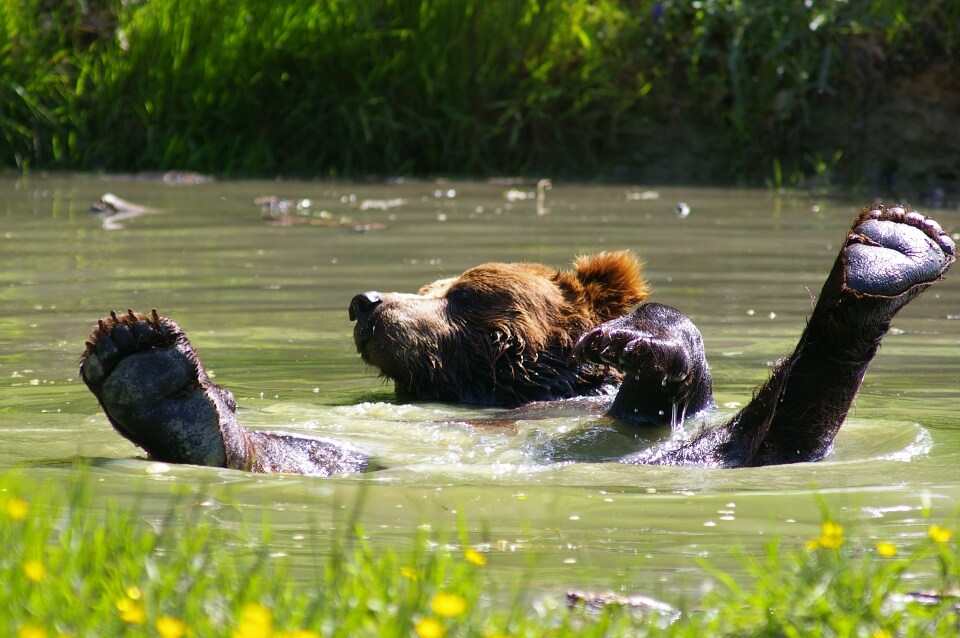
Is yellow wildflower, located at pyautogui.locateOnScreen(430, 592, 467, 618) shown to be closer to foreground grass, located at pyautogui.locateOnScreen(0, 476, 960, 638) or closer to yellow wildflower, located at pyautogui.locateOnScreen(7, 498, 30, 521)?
foreground grass, located at pyautogui.locateOnScreen(0, 476, 960, 638)

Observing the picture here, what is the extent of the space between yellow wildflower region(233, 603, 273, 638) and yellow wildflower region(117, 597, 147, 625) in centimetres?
18

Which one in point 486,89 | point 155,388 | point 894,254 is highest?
point 486,89

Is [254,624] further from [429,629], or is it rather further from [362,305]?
[362,305]

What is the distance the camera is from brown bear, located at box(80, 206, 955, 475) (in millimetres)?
4605

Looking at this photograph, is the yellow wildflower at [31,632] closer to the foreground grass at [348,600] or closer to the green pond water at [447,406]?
the foreground grass at [348,600]

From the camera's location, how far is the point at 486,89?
1550 centimetres

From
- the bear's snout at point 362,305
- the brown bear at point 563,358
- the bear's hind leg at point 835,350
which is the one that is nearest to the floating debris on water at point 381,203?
the brown bear at point 563,358

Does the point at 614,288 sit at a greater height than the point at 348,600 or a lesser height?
greater

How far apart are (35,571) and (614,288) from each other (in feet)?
13.9

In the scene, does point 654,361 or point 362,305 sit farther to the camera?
point 362,305

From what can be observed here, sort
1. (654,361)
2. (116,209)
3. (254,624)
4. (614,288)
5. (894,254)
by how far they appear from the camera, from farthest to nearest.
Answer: (116,209), (614,288), (654,361), (894,254), (254,624)

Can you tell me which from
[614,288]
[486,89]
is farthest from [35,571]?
[486,89]

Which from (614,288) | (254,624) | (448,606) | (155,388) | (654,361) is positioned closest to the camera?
(254,624)

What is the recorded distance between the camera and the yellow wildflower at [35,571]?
106 inches
